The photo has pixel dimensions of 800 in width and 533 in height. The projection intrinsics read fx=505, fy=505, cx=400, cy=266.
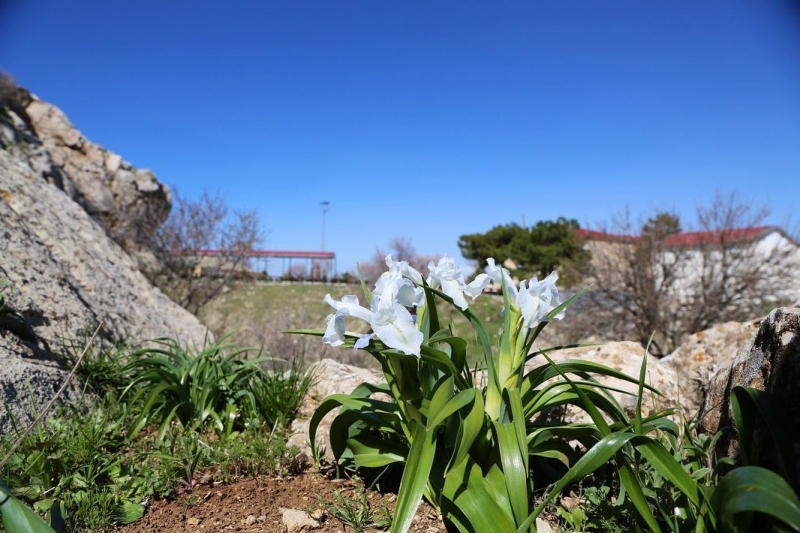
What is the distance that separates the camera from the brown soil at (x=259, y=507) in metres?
1.99

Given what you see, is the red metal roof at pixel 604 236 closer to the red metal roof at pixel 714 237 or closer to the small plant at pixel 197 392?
the red metal roof at pixel 714 237

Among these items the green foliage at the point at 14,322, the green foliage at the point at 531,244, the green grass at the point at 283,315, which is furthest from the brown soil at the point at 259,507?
the green foliage at the point at 531,244

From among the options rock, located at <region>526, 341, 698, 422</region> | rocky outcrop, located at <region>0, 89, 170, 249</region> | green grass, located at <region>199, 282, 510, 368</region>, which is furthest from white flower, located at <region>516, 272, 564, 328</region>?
rocky outcrop, located at <region>0, 89, 170, 249</region>

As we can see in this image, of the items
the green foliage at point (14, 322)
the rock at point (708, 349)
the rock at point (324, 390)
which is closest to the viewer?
the rock at point (324, 390)

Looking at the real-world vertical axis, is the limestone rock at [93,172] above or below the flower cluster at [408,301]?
above

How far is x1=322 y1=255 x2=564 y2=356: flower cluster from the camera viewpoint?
Answer: 1.70 meters

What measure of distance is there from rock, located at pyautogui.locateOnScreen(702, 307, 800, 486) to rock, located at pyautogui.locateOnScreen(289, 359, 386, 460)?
72.7 inches

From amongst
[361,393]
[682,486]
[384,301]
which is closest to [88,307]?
[361,393]

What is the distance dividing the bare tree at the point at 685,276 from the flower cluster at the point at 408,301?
301 inches

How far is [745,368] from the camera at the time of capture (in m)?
2.02

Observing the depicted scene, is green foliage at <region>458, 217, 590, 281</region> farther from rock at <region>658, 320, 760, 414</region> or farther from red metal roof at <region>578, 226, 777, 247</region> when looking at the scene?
rock at <region>658, 320, 760, 414</region>

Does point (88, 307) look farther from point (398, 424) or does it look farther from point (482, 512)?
point (482, 512)

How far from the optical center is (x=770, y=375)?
1772 mm

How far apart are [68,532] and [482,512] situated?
1.52 meters
